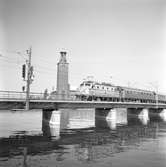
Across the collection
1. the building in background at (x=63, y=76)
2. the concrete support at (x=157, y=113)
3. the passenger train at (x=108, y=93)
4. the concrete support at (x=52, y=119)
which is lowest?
the concrete support at (x=52, y=119)

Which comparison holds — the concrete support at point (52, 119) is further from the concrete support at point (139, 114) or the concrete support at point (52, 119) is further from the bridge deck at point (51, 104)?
the concrete support at point (139, 114)

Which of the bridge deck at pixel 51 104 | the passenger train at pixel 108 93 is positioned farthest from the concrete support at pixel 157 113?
the bridge deck at pixel 51 104

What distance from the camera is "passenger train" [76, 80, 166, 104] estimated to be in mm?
62344

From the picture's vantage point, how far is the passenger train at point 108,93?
205 ft

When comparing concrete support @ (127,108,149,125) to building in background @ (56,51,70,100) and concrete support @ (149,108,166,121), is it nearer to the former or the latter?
concrete support @ (149,108,166,121)

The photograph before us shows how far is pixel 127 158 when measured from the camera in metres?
22.2

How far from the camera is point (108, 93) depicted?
69.2m

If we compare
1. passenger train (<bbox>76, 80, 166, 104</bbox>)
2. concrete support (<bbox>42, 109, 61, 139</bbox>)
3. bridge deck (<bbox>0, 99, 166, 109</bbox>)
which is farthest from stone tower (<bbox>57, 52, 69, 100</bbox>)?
concrete support (<bbox>42, 109, 61, 139</bbox>)

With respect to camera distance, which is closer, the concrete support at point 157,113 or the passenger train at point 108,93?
the passenger train at point 108,93

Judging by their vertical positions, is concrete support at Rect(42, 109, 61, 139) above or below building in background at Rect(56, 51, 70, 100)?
below

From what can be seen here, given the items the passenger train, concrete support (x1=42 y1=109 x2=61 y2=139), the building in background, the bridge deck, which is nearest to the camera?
the bridge deck

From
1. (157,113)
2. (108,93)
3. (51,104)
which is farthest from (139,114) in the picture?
(51,104)

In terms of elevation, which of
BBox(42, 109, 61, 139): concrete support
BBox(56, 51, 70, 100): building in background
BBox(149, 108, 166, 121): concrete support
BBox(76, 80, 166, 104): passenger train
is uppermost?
BBox(56, 51, 70, 100): building in background

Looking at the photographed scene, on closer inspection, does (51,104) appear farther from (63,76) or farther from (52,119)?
(63,76)
